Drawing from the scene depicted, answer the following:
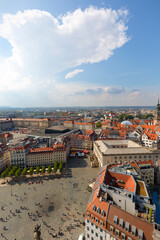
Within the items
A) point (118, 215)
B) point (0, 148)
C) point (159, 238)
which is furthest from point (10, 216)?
point (0, 148)

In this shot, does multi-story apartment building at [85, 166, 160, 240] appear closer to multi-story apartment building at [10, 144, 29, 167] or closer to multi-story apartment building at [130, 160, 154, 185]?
multi-story apartment building at [130, 160, 154, 185]

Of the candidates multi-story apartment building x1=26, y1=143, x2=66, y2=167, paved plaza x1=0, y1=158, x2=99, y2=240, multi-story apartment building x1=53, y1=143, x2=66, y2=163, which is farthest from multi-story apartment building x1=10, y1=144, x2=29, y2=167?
multi-story apartment building x1=53, y1=143, x2=66, y2=163

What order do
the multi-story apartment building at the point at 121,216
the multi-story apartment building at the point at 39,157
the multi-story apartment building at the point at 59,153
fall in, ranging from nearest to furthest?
1. the multi-story apartment building at the point at 121,216
2. the multi-story apartment building at the point at 39,157
3. the multi-story apartment building at the point at 59,153

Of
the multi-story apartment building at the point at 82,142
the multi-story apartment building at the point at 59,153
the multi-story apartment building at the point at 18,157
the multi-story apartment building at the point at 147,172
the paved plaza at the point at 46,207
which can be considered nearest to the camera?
the paved plaza at the point at 46,207

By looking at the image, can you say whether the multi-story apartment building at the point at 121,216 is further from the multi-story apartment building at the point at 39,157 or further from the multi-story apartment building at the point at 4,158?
the multi-story apartment building at the point at 4,158

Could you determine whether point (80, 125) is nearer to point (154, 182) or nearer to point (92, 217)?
point (154, 182)

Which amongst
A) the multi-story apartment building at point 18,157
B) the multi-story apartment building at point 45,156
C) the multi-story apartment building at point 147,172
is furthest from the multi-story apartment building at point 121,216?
the multi-story apartment building at point 18,157
